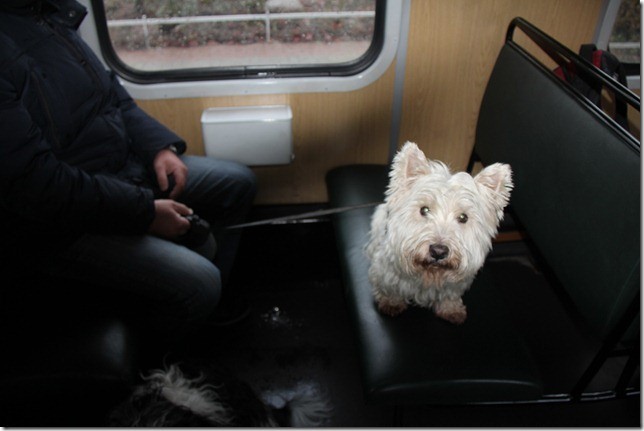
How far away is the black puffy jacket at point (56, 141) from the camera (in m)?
1.35

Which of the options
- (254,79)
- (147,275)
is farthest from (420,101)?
(147,275)

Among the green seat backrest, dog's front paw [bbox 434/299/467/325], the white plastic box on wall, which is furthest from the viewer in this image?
the white plastic box on wall

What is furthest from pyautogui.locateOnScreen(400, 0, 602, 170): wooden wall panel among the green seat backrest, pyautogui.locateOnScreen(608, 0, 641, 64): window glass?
the green seat backrest

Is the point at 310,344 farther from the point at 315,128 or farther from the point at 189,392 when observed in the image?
the point at 315,128

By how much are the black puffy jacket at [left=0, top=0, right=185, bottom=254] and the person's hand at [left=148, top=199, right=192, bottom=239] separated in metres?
0.05

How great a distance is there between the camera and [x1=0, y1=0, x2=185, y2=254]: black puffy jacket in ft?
4.42

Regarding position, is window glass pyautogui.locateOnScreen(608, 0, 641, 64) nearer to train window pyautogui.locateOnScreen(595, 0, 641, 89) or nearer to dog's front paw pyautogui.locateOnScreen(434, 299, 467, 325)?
train window pyautogui.locateOnScreen(595, 0, 641, 89)

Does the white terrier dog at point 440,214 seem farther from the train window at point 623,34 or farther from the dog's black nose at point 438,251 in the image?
the train window at point 623,34

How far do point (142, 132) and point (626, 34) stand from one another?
2.33 metres

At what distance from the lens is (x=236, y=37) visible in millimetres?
2230

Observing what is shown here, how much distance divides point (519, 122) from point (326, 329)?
132 cm

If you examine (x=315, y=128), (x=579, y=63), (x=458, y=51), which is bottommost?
(x=315, y=128)

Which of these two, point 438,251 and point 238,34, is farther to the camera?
point 238,34

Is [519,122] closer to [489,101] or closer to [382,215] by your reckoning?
[489,101]
